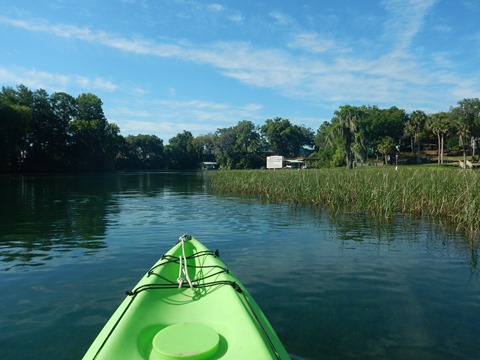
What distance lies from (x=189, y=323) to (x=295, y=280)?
3.59 m

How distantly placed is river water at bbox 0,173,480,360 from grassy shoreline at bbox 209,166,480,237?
2.55 ft

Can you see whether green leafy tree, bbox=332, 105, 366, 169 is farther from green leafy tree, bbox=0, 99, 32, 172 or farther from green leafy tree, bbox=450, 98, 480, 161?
green leafy tree, bbox=0, 99, 32, 172

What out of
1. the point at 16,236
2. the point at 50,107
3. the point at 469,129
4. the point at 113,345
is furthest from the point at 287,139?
the point at 113,345

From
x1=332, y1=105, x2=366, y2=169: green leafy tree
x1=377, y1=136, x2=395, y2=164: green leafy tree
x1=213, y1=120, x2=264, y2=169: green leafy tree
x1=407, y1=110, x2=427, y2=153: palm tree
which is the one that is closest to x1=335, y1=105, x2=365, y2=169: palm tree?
x1=332, y1=105, x2=366, y2=169: green leafy tree

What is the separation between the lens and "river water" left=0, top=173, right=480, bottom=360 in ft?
14.9

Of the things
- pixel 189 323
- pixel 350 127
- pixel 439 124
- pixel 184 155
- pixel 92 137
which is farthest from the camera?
pixel 184 155

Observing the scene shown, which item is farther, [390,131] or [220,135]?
[220,135]

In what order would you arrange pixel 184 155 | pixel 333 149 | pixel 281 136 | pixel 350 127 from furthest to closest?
pixel 184 155 < pixel 281 136 < pixel 333 149 < pixel 350 127

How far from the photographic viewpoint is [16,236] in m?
11.0

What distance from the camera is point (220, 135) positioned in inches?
4409

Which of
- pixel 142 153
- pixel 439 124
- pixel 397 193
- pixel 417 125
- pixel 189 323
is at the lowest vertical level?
pixel 189 323

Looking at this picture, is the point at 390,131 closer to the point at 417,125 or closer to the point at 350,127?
the point at 417,125

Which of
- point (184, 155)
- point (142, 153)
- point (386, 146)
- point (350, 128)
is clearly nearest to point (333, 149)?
point (386, 146)

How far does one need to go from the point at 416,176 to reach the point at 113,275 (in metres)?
12.6
